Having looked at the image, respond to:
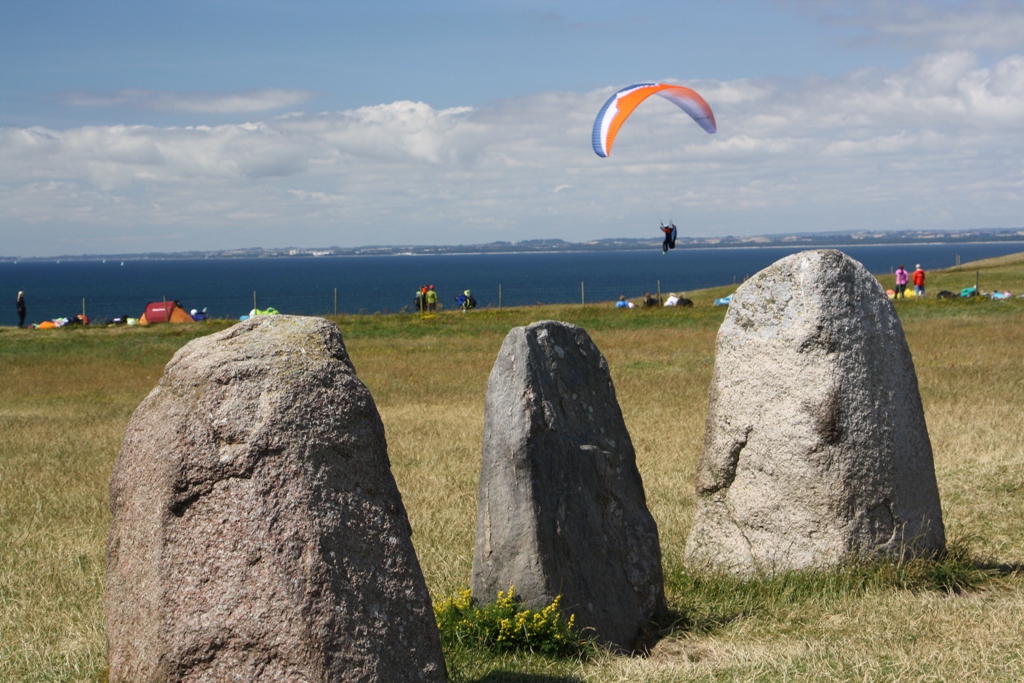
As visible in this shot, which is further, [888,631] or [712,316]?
[712,316]

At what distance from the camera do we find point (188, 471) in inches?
153

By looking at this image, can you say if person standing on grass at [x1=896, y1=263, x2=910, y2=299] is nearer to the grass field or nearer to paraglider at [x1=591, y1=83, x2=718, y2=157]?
the grass field

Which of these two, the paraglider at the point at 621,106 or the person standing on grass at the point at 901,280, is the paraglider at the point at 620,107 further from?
the person standing on grass at the point at 901,280

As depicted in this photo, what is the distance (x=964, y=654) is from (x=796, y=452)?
191cm

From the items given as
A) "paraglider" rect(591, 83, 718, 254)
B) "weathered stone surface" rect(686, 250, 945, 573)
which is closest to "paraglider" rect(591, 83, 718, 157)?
"paraglider" rect(591, 83, 718, 254)

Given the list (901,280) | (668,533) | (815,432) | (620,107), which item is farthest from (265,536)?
(901,280)

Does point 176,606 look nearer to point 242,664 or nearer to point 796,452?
point 242,664

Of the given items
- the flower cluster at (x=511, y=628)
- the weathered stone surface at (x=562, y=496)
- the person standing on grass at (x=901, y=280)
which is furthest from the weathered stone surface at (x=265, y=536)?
the person standing on grass at (x=901, y=280)

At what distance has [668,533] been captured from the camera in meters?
8.59

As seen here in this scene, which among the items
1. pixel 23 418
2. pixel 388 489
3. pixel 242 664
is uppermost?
pixel 388 489

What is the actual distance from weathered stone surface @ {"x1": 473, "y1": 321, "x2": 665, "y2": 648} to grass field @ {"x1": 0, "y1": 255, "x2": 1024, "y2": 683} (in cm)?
42

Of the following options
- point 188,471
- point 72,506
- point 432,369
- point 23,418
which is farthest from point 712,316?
point 188,471

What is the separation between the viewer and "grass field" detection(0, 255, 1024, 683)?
17.7ft

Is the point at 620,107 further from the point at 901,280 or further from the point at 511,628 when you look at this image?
the point at 901,280
